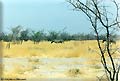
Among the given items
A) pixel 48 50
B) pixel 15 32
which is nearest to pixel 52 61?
pixel 48 50

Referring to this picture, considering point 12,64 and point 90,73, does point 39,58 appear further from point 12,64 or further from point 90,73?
point 90,73

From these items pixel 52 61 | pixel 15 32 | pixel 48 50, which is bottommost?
pixel 52 61

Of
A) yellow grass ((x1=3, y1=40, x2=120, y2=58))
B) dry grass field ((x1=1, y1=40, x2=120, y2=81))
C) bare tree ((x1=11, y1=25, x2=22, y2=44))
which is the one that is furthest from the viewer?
bare tree ((x1=11, y1=25, x2=22, y2=44))

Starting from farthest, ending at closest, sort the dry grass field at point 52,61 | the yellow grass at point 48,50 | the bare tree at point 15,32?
the bare tree at point 15,32 < the yellow grass at point 48,50 < the dry grass field at point 52,61

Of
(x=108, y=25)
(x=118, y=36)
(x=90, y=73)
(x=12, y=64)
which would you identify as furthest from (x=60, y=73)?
(x=108, y=25)

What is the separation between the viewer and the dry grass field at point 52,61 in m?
4.68

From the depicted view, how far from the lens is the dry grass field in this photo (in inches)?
184

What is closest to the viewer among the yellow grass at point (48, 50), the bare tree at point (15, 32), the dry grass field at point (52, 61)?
the dry grass field at point (52, 61)

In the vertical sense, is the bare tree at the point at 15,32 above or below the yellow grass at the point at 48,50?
above

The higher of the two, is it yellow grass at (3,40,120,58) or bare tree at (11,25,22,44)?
bare tree at (11,25,22,44)

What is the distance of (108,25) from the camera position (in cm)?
234

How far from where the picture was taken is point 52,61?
17.3ft

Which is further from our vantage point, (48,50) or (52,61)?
(48,50)

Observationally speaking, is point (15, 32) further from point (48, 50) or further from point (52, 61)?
point (52, 61)
